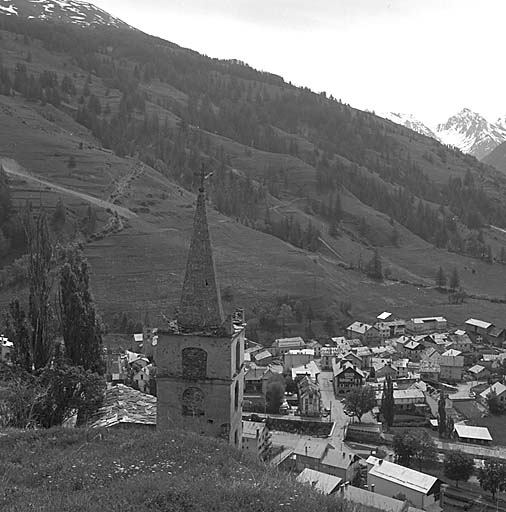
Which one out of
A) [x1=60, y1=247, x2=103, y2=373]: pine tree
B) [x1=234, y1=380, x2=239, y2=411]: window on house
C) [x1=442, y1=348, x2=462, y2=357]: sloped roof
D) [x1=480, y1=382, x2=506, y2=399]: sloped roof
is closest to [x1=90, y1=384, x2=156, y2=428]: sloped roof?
[x1=60, y1=247, x2=103, y2=373]: pine tree

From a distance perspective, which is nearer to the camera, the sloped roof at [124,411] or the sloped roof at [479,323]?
the sloped roof at [124,411]

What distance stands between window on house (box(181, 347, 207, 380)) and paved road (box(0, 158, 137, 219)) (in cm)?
10082

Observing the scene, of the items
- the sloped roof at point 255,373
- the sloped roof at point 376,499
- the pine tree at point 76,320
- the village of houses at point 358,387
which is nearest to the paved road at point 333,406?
the village of houses at point 358,387

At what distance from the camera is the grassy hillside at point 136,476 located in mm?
13750

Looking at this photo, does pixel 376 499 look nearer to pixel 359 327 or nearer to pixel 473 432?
pixel 473 432

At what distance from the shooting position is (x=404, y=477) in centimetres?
4669

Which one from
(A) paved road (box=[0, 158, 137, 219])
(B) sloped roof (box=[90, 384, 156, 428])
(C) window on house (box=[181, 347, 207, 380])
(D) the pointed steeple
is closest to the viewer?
(C) window on house (box=[181, 347, 207, 380])

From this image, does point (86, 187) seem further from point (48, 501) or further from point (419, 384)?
point (48, 501)

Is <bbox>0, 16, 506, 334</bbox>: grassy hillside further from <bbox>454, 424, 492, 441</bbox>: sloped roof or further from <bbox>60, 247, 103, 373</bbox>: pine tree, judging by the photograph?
<bbox>454, 424, 492, 441</bbox>: sloped roof

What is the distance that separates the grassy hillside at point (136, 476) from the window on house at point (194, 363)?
3755 mm

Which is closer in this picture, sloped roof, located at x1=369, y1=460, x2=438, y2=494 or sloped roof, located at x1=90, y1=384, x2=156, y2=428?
sloped roof, located at x1=90, y1=384, x2=156, y2=428

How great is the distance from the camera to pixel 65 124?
→ 17888 centimetres

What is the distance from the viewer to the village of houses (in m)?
45.3

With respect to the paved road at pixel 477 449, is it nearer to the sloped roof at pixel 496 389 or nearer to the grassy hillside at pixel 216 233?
the sloped roof at pixel 496 389
